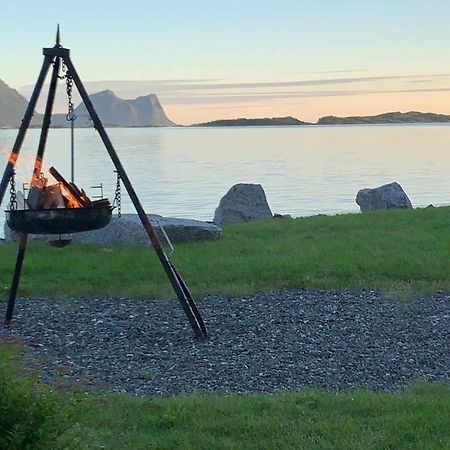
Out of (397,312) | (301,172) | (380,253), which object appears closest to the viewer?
(397,312)

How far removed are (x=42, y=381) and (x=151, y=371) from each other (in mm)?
972

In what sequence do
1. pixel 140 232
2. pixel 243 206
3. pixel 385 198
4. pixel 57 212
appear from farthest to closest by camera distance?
pixel 385 198, pixel 243 206, pixel 140 232, pixel 57 212

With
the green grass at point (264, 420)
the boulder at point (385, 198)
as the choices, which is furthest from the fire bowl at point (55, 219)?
the boulder at point (385, 198)

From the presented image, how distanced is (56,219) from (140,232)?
576 cm

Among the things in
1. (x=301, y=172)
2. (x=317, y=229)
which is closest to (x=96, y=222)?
(x=317, y=229)

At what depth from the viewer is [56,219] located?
812cm

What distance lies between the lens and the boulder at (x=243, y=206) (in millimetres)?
20281

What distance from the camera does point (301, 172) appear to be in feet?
148

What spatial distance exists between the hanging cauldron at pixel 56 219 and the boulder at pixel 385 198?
13440 mm

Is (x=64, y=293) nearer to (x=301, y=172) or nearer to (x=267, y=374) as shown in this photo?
(x=267, y=374)

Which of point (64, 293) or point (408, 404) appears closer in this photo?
point (408, 404)

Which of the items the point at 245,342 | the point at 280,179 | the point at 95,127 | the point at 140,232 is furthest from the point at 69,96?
the point at 280,179

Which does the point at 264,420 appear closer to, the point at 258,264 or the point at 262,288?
the point at 262,288

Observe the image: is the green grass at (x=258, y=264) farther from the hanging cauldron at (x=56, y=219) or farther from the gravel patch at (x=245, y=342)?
the hanging cauldron at (x=56, y=219)
